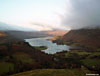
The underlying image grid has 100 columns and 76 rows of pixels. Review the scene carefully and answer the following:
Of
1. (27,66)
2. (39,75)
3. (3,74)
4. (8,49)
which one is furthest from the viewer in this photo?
(8,49)

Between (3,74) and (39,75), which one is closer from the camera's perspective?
(39,75)

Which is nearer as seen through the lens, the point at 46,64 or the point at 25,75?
the point at 25,75

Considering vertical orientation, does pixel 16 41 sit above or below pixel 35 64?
above

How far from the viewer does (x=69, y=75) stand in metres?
64.9

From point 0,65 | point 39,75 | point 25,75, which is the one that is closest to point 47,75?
point 39,75

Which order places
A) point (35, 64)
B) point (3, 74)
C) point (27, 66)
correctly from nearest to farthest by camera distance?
point (3, 74) → point (27, 66) → point (35, 64)

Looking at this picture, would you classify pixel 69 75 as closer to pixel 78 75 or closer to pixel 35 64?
pixel 78 75

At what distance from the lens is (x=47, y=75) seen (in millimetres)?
64062

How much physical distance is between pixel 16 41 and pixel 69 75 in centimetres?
9186

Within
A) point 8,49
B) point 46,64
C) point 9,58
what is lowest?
point 46,64

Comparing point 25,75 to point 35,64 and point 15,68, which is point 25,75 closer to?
point 15,68

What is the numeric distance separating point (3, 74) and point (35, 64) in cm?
2909

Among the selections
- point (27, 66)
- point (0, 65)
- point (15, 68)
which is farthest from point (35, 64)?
point (0, 65)

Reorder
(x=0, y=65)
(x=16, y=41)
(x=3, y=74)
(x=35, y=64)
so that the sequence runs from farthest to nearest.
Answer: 1. (x=16, y=41)
2. (x=35, y=64)
3. (x=0, y=65)
4. (x=3, y=74)
